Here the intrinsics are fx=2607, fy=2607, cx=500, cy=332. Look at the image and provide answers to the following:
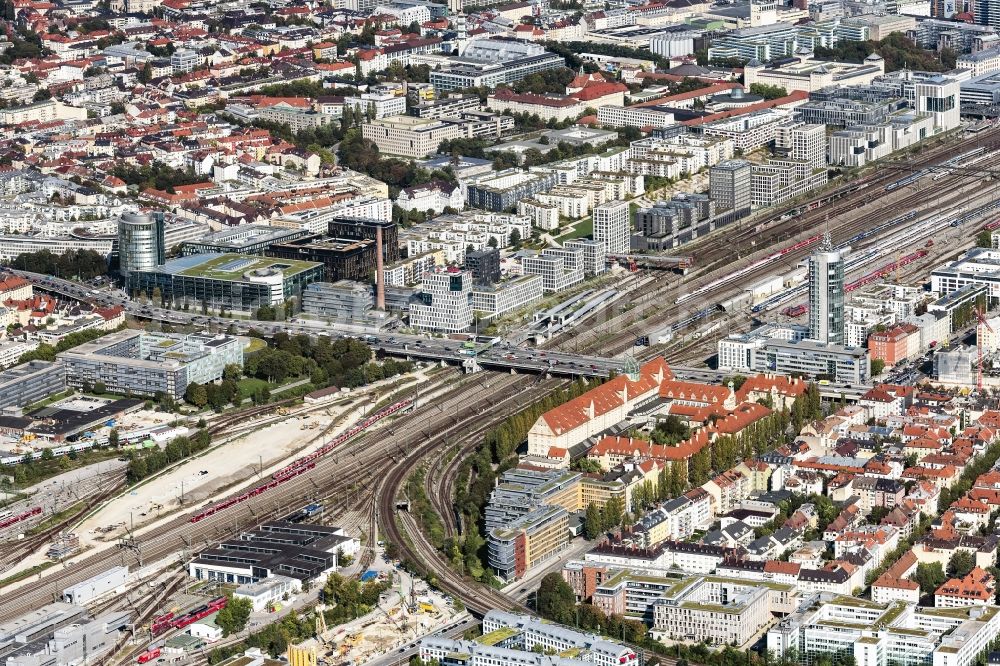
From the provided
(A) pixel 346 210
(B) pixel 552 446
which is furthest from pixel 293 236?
(B) pixel 552 446

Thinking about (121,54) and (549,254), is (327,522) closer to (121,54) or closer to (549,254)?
(549,254)

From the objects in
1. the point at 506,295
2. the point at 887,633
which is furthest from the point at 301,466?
the point at 887,633

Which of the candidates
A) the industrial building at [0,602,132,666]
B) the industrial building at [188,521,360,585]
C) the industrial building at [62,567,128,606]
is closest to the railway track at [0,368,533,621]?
the industrial building at [62,567,128,606]

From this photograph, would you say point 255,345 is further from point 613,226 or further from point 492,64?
point 492,64

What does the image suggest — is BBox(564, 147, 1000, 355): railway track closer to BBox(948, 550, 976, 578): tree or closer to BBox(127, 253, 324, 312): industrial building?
BBox(127, 253, 324, 312): industrial building

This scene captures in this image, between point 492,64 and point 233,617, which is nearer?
point 233,617

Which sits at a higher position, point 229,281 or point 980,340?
point 229,281
